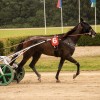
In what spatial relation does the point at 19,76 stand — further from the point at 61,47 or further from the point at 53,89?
the point at 53,89

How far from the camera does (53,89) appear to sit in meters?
11.7

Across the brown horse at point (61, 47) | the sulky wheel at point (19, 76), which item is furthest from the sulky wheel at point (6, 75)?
the brown horse at point (61, 47)

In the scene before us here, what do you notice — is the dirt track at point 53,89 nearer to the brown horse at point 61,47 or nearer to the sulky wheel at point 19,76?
the sulky wheel at point 19,76

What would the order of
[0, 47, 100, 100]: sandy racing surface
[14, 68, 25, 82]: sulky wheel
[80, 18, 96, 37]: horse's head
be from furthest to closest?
1. [80, 18, 96, 37]: horse's head
2. [14, 68, 25, 82]: sulky wheel
3. [0, 47, 100, 100]: sandy racing surface

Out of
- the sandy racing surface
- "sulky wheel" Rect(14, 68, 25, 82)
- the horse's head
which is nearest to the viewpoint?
the sandy racing surface

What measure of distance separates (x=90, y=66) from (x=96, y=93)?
8.44 metres

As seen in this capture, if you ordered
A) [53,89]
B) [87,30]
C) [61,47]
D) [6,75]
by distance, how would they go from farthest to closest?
[87,30] → [61,47] → [6,75] → [53,89]

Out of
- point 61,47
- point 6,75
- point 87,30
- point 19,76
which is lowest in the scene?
point 19,76

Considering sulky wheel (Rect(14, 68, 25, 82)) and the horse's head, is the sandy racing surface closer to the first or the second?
sulky wheel (Rect(14, 68, 25, 82))

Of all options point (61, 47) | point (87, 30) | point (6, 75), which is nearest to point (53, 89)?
point (6, 75)

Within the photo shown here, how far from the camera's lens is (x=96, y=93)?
35.3 feet

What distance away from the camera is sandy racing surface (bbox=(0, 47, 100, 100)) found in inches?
406

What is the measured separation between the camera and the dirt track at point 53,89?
1031cm

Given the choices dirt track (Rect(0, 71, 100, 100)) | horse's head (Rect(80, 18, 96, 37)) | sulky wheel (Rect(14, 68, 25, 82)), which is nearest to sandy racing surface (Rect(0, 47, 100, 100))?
dirt track (Rect(0, 71, 100, 100))
